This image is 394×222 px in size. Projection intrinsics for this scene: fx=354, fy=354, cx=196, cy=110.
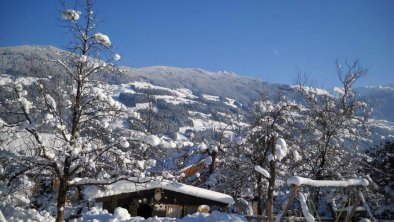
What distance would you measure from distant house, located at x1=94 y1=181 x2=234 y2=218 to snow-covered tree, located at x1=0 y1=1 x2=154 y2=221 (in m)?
9.75

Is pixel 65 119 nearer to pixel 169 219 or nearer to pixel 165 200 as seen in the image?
pixel 169 219

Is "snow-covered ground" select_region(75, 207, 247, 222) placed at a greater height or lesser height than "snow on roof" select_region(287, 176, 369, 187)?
lesser

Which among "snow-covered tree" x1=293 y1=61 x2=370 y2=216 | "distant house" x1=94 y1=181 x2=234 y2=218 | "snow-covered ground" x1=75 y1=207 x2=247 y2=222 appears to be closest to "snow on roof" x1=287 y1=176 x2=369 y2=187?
"snow-covered ground" x1=75 y1=207 x2=247 y2=222

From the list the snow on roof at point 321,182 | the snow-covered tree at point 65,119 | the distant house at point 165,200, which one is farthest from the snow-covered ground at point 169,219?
the distant house at point 165,200

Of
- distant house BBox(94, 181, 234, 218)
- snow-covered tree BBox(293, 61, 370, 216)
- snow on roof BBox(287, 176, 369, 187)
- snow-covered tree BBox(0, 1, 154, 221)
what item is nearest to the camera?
snow on roof BBox(287, 176, 369, 187)

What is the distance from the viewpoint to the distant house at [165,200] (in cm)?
2342

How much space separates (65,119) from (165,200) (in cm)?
1313

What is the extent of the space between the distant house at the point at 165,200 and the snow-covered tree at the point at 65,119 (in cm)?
975

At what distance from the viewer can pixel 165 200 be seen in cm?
2483

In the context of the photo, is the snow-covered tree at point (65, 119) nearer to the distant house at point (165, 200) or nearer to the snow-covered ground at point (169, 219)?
the snow-covered ground at point (169, 219)

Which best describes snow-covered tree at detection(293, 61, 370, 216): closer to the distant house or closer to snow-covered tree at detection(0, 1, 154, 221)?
the distant house

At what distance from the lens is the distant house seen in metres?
23.4

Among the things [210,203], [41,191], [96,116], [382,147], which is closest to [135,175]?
[96,116]

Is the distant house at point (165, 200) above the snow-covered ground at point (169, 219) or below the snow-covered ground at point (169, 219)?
below
